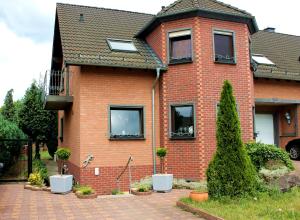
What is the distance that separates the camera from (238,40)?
13.8 m

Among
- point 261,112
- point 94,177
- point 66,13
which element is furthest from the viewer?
point 261,112

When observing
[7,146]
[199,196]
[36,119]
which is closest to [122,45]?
[7,146]

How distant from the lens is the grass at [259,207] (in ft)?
23.6

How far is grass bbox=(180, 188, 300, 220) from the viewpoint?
7.18 metres

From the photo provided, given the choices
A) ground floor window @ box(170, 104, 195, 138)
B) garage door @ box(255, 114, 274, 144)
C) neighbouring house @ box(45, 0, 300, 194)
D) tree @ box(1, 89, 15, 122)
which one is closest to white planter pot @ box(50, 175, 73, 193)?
neighbouring house @ box(45, 0, 300, 194)

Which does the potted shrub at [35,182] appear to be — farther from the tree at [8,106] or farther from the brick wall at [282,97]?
the tree at [8,106]

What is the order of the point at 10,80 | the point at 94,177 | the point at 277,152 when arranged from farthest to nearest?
the point at 10,80, the point at 94,177, the point at 277,152

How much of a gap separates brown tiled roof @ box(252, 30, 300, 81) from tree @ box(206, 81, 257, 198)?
6.69m

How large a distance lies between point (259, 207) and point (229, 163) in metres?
1.51

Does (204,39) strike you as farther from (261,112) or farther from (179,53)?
(261,112)

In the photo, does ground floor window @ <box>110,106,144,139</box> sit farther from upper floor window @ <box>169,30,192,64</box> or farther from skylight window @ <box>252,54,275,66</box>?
skylight window @ <box>252,54,275,66</box>

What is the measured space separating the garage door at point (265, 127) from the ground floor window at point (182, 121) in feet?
19.4

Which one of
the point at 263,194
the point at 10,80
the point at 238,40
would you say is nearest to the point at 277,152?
the point at 263,194

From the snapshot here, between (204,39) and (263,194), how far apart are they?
6.34m
